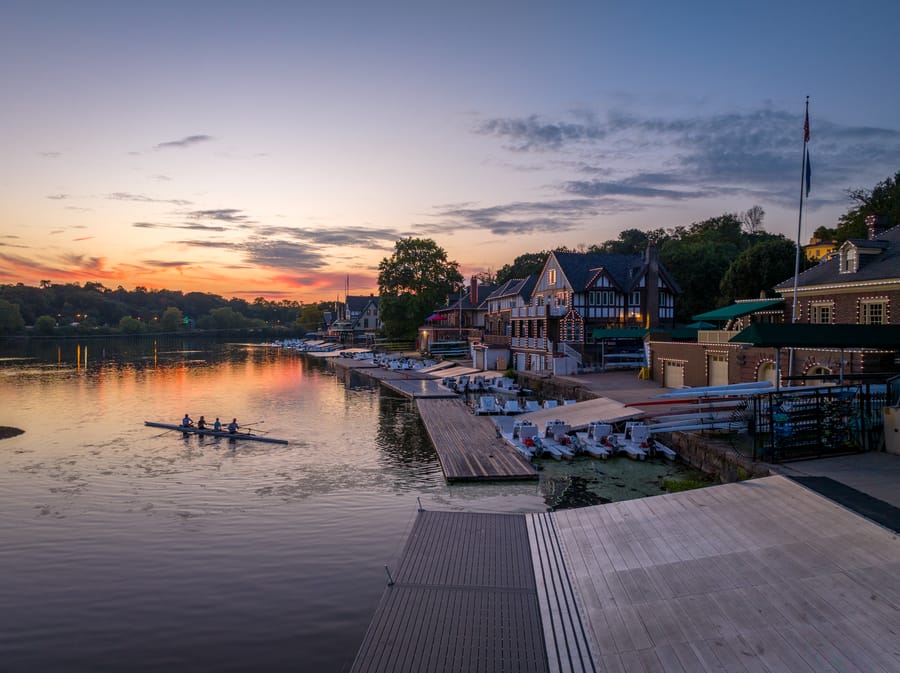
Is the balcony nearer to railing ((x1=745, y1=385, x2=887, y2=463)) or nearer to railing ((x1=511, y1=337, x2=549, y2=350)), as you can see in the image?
railing ((x1=511, y1=337, x2=549, y2=350))

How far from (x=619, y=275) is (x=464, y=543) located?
160ft

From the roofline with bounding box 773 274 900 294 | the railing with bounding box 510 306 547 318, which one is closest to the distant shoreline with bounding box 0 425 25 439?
the railing with bounding box 510 306 547 318

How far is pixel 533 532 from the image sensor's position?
15.8 m

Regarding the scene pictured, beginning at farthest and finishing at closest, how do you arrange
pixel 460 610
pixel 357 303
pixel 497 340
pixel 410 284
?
1. pixel 357 303
2. pixel 410 284
3. pixel 497 340
4. pixel 460 610

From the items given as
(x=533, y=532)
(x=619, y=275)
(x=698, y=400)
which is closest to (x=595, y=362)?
(x=619, y=275)

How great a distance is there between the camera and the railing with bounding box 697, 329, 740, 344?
35500 mm

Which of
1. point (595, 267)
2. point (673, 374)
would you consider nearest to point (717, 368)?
point (673, 374)

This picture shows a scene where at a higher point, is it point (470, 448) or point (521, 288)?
point (521, 288)

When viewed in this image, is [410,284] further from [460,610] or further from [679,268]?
[460,610]

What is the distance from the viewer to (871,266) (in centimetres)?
3003

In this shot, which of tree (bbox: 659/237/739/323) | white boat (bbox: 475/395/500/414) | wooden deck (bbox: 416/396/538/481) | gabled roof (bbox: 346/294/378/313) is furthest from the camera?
gabled roof (bbox: 346/294/378/313)

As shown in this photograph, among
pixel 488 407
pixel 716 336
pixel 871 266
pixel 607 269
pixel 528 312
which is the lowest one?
pixel 488 407

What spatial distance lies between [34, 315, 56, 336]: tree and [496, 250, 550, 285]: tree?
141 m

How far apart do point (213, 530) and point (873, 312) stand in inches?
1254
